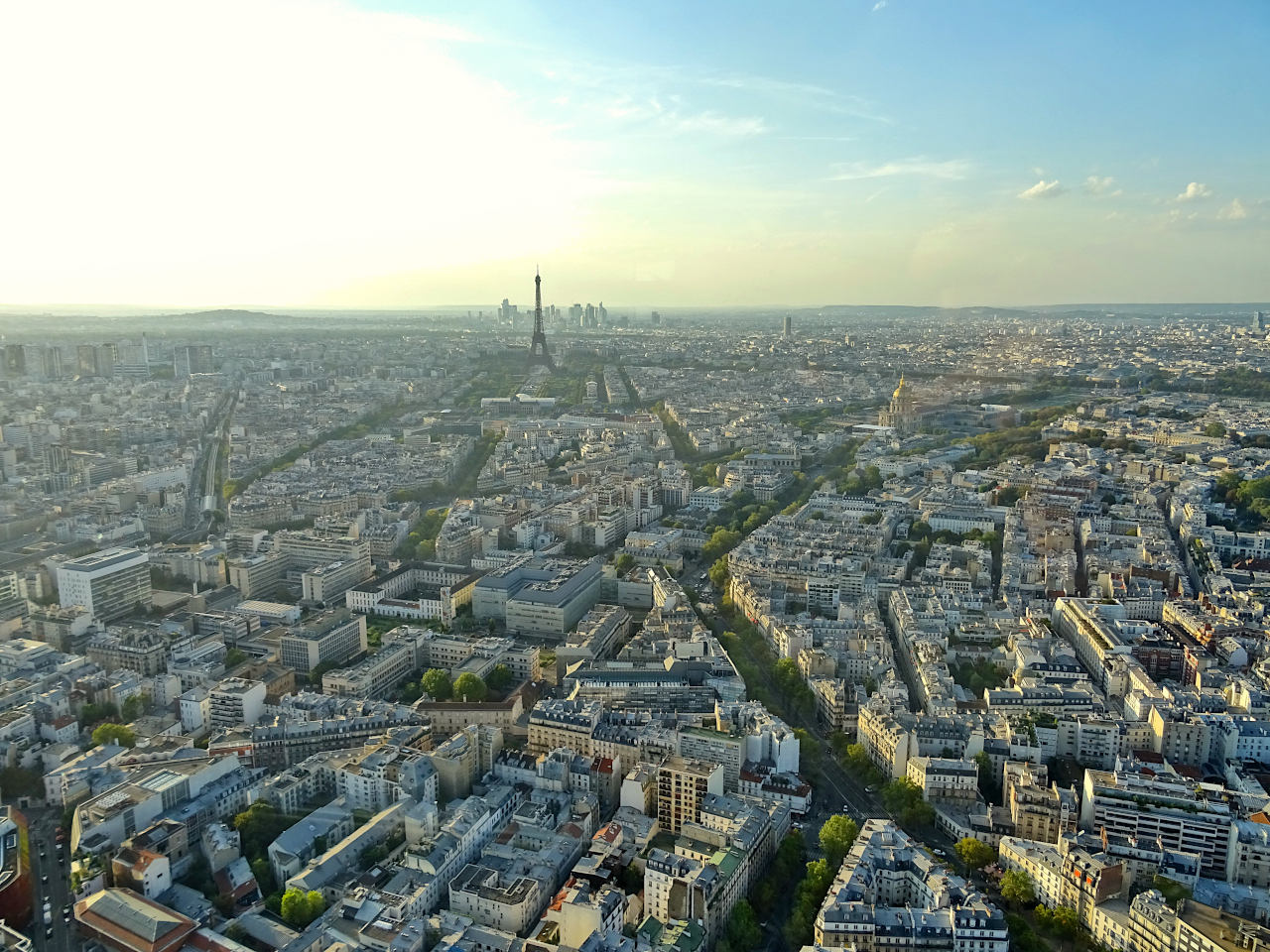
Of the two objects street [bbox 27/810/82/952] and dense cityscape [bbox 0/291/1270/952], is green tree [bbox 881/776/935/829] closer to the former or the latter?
dense cityscape [bbox 0/291/1270/952]

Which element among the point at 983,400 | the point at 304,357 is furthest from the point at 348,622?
the point at 304,357

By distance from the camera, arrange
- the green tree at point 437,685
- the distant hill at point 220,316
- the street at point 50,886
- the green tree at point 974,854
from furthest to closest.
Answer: the distant hill at point 220,316, the green tree at point 437,685, the green tree at point 974,854, the street at point 50,886

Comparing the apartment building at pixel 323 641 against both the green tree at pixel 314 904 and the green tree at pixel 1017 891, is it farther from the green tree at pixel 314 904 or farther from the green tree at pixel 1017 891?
the green tree at pixel 1017 891

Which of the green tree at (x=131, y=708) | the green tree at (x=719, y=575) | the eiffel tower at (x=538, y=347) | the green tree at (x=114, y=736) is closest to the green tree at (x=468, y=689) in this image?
the green tree at (x=114, y=736)

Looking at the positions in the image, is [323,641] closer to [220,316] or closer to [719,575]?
[719,575]

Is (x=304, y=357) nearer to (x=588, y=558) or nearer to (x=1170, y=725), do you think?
(x=588, y=558)

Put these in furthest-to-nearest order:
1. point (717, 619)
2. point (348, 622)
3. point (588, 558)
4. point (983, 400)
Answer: point (983, 400)
point (588, 558)
point (717, 619)
point (348, 622)
